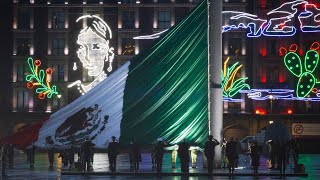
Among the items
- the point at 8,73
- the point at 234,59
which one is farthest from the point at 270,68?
the point at 8,73

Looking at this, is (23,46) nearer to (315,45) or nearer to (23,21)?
(23,21)

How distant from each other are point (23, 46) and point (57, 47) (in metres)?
4.02

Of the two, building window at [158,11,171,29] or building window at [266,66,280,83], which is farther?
building window at [158,11,171,29]

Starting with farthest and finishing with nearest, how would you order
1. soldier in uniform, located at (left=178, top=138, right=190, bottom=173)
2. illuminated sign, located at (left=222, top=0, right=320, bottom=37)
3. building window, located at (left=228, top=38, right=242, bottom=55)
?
building window, located at (left=228, top=38, right=242, bottom=55), illuminated sign, located at (left=222, top=0, right=320, bottom=37), soldier in uniform, located at (left=178, top=138, right=190, bottom=173)

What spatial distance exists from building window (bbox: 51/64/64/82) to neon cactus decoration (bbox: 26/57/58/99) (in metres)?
1.48

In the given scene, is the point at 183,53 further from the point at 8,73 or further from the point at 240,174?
the point at 8,73

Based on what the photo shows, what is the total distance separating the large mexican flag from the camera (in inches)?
1077

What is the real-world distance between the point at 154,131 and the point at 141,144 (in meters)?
0.74

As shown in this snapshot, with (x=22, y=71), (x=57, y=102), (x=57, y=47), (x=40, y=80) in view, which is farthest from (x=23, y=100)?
(x=57, y=47)

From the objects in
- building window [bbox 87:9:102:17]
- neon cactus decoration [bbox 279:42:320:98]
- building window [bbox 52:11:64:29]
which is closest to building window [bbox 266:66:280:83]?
neon cactus decoration [bbox 279:42:320:98]

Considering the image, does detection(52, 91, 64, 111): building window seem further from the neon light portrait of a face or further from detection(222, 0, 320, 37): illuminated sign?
detection(222, 0, 320, 37): illuminated sign

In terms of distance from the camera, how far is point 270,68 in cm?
8681

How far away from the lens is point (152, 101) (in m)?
30.7

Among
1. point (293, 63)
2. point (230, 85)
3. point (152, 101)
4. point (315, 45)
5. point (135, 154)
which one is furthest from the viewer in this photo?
point (315, 45)
